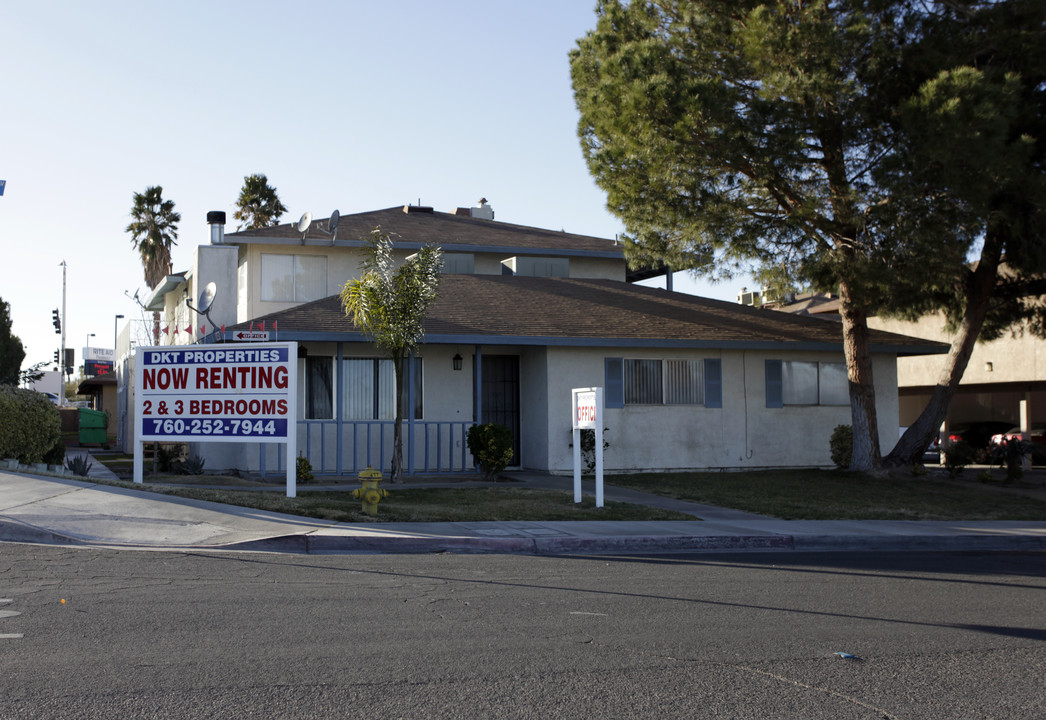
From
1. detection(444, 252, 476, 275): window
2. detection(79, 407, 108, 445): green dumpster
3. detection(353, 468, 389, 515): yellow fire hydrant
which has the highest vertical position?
detection(444, 252, 476, 275): window

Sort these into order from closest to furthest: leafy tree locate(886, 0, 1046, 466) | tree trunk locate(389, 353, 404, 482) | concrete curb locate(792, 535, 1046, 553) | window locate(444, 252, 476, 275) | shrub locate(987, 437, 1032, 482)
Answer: concrete curb locate(792, 535, 1046, 553) → leafy tree locate(886, 0, 1046, 466) → tree trunk locate(389, 353, 404, 482) → shrub locate(987, 437, 1032, 482) → window locate(444, 252, 476, 275)

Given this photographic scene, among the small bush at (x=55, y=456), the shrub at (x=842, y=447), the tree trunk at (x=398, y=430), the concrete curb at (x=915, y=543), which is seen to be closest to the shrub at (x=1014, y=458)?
the shrub at (x=842, y=447)

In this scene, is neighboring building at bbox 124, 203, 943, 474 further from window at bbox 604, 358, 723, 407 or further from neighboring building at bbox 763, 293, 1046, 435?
neighboring building at bbox 763, 293, 1046, 435

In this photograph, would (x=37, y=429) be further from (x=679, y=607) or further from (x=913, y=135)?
(x=913, y=135)

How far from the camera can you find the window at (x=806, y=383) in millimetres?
21547

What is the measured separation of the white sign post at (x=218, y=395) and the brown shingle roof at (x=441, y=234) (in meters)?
8.67

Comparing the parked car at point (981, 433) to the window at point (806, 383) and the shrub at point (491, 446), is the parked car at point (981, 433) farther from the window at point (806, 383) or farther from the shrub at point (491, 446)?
the shrub at point (491, 446)

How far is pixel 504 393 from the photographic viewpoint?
21188 millimetres

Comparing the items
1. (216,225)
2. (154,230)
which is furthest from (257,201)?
(216,225)

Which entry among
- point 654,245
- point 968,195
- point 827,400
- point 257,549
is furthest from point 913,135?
point 257,549

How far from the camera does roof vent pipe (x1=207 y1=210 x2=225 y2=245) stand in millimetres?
21656

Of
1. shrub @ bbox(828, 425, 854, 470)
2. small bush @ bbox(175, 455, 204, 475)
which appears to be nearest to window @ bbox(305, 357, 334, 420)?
small bush @ bbox(175, 455, 204, 475)

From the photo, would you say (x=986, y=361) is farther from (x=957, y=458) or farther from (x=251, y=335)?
(x=251, y=335)

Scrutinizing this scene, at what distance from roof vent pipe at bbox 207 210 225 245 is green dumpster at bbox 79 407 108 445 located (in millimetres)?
15752
